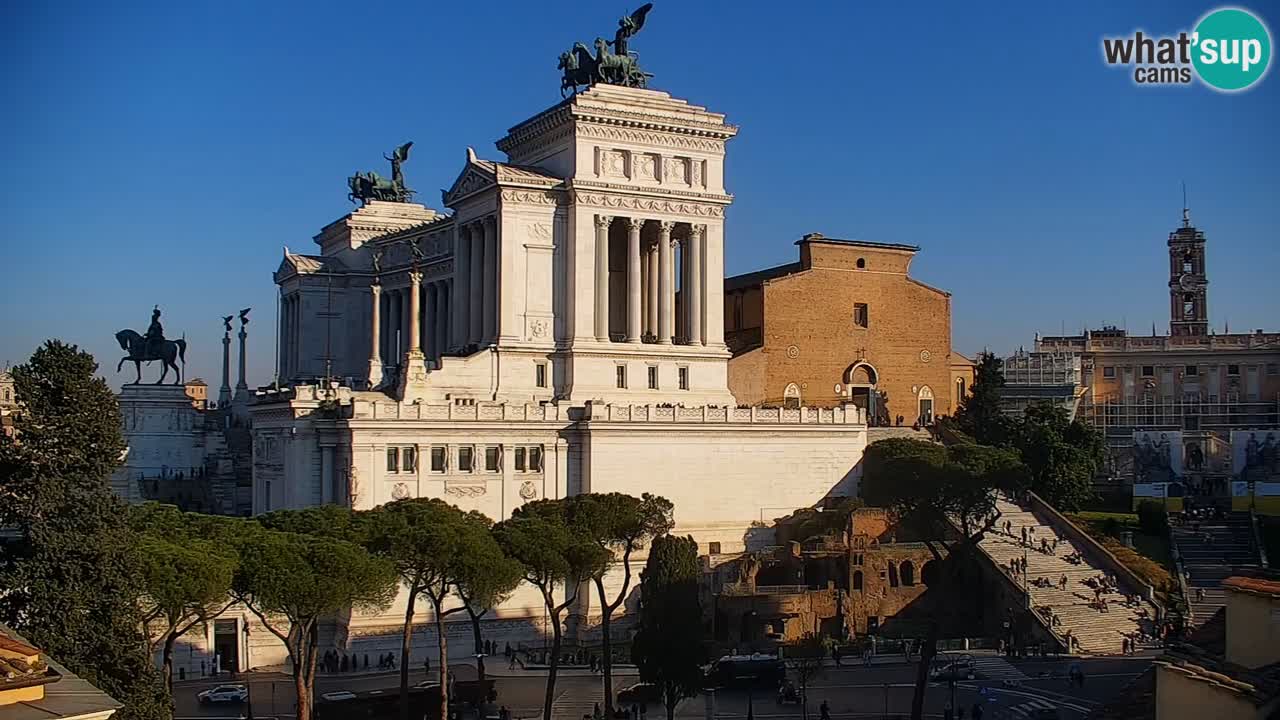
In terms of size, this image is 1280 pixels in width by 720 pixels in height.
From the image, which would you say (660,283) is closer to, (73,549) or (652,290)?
(652,290)

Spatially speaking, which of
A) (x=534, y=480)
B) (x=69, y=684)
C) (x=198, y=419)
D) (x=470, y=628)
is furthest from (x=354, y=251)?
(x=69, y=684)

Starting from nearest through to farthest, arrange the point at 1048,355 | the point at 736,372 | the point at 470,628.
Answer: the point at 470,628 < the point at 736,372 < the point at 1048,355

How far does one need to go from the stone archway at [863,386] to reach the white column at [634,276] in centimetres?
1838

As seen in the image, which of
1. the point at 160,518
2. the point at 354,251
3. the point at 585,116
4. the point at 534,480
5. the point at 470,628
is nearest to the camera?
the point at 160,518

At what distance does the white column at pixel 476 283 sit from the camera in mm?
71375

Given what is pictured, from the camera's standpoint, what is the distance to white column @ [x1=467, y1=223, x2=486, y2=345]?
71375 mm

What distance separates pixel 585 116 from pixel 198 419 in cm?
3541

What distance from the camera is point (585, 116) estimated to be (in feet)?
225

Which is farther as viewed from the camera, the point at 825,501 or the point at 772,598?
the point at 825,501

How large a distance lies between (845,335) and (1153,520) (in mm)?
20836

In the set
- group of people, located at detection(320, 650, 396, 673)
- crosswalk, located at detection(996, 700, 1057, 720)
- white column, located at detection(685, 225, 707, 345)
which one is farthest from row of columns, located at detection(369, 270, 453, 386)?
crosswalk, located at detection(996, 700, 1057, 720)

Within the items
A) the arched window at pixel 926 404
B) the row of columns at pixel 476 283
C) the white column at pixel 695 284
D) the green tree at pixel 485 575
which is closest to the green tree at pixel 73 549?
the green tree at pixel 485 575

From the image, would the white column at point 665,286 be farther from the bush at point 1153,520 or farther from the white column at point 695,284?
the bush at point 1153,520

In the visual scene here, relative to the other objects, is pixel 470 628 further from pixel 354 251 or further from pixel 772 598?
pixel 354 251
